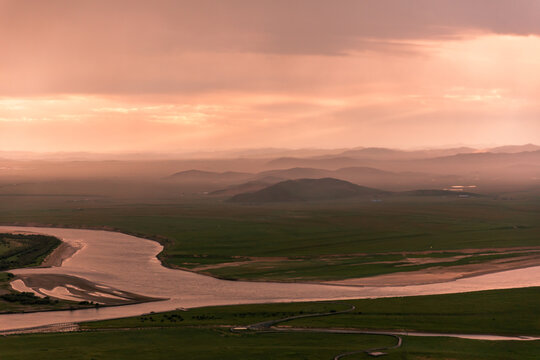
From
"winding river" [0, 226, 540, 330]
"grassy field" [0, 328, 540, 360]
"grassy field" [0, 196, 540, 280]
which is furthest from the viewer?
"grassy field" [0, 196, 540, 280]

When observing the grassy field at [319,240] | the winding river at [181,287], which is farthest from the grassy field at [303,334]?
the grassy field at [319,240]

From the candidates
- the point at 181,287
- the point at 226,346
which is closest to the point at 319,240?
the point at 181,287

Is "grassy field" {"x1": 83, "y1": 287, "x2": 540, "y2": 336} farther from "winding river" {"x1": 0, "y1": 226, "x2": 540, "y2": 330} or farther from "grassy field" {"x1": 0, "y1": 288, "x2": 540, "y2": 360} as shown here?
"winding river" {"x1": 0, "y1": 226, "x2": 540, "y2": 330}

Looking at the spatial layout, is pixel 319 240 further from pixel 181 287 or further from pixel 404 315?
pixel 404 315

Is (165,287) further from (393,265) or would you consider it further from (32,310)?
(393,265)

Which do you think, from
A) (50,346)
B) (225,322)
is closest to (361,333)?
(225,322)

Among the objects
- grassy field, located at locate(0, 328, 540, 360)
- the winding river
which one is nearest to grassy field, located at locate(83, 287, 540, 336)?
grassy field, located at locate(0, 328, 540, 360)
